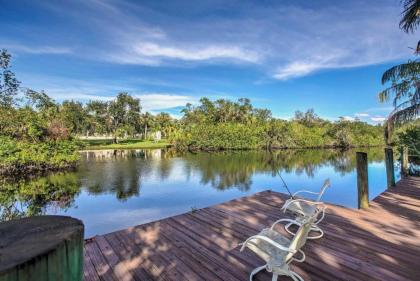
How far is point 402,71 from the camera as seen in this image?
26.3 ft

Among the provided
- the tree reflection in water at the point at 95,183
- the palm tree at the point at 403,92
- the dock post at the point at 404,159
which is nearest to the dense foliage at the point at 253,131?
the tree reflection in water at the point at 95,183

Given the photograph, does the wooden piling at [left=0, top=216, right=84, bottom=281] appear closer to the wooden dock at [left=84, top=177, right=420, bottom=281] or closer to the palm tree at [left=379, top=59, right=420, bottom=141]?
the wooden dock at [left=84, top=177, right=420, bottom=281]

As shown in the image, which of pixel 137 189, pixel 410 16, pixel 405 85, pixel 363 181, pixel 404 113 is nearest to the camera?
pixel 363 181

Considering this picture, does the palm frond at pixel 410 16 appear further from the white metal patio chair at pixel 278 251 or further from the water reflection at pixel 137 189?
the white metal patio chair at pixel 278 251

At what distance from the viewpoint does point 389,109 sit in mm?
9391

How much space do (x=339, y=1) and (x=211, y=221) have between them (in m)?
12.8

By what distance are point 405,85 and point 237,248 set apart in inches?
370

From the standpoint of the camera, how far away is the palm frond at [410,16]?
21.6 feet

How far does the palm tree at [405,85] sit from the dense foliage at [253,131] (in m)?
24.9

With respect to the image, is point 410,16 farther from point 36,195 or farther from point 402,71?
point 36,195

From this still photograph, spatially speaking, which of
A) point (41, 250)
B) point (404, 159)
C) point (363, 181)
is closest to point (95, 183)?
point (363, 181)

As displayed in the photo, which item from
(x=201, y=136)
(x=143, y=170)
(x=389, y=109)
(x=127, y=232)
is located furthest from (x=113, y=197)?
(x=201, y=136)

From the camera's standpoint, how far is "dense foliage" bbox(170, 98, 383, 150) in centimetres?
3344

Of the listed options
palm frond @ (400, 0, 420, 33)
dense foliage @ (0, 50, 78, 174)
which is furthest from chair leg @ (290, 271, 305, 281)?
dense foliage @ (0, 50, 78, 174)
